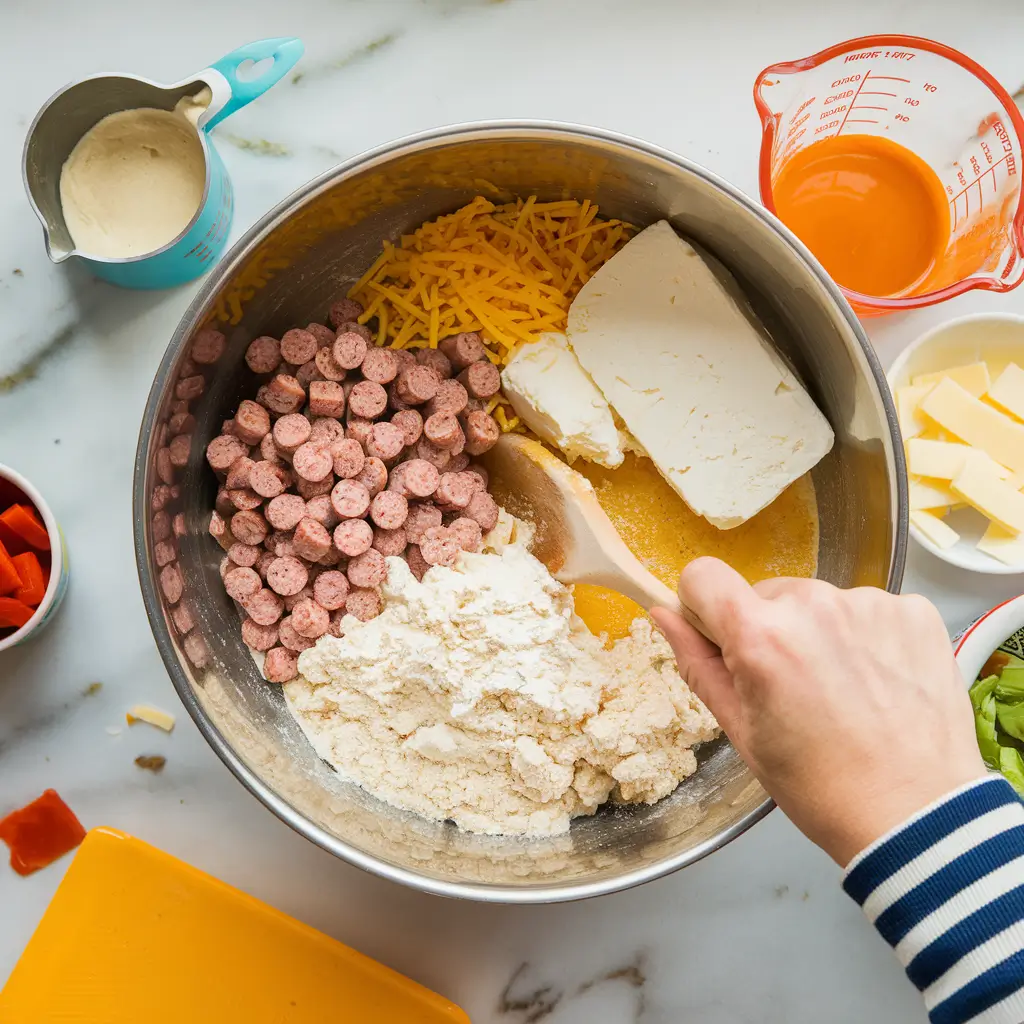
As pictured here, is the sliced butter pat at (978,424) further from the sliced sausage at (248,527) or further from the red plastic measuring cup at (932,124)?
the sliced sausage at (248,527)

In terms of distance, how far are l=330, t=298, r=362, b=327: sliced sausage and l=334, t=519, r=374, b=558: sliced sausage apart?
384 mm

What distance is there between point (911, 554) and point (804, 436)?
1.23 feet

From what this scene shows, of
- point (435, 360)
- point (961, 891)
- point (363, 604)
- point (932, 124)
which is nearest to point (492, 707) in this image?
point (363, 604)

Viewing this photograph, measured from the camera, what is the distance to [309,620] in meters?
1.56

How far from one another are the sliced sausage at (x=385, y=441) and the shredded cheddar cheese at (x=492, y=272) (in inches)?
6.5

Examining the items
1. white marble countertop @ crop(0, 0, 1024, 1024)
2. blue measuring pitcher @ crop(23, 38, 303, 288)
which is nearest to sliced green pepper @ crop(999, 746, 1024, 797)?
white marble countertop @ crop(0, 0, 1024, 1024)

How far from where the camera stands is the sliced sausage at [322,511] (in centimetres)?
159

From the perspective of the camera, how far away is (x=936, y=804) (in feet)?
3.20

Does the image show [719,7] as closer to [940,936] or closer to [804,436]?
[804,436]

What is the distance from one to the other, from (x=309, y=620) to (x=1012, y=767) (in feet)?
4.11

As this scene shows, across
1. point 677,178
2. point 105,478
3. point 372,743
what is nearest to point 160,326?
point 105,478

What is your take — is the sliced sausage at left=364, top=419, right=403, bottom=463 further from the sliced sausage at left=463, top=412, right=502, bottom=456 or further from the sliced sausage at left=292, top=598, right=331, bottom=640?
the sliced sausage at left=292, top=598, right=331, bottom=640

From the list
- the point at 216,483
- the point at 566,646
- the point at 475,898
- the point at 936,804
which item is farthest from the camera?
the point at 216,483

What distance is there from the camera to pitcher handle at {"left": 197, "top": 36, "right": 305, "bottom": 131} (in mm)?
1467
